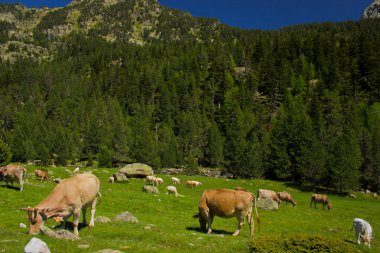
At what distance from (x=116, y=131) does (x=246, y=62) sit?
96875 mm

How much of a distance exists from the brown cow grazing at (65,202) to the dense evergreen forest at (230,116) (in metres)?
58.9

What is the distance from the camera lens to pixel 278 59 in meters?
171

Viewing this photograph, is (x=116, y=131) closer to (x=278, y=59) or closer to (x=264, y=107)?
(x=264, y=107)

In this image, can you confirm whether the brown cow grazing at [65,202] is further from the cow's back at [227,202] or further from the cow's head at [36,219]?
the cow's back at [227,202]

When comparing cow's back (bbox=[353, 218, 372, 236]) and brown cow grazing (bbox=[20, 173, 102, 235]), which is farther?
cow's back (bbox=[353, 218, 372, 236])

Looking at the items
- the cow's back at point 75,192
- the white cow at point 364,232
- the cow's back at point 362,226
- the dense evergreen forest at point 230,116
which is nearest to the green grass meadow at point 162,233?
the white cow at point 364,232

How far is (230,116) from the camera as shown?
13938 cm

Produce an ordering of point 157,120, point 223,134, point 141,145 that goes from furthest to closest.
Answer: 1. point 157,120
2. point 223,134
3. point 141,145

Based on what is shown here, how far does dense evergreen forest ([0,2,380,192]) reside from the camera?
84.8 metres

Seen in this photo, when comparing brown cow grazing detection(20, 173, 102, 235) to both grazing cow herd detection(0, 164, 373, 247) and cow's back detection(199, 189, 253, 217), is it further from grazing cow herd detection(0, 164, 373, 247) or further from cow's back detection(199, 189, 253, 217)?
cow's back detection(199, 189, 253, 217)

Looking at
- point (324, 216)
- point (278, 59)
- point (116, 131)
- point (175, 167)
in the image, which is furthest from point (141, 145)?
point (278, 59)

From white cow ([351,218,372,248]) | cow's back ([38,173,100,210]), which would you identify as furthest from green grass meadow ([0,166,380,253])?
cow's back ([38,173,100,210])

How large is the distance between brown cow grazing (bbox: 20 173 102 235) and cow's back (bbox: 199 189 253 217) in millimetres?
6852

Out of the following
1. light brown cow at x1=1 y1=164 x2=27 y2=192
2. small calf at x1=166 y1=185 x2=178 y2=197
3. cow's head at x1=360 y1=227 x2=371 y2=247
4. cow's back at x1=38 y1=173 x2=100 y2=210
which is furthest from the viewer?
small calf at x1=166 y1=185 x2=178 y2=197
